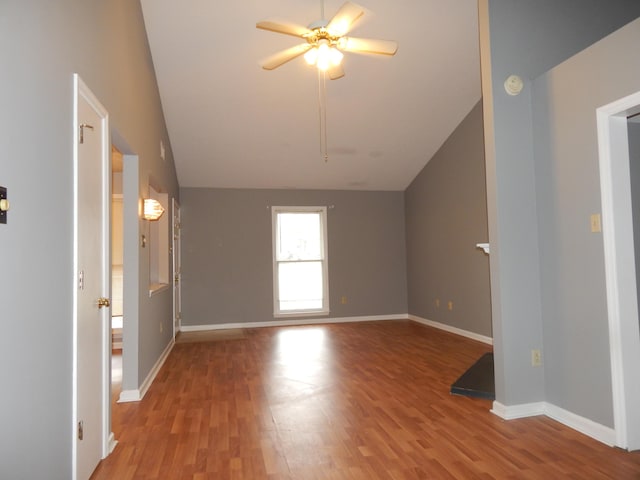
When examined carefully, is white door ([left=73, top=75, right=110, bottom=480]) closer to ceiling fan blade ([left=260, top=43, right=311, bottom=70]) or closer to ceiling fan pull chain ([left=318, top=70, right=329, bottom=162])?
ceiling fan blade ([left=260, top=43, right=311, bottom=70])

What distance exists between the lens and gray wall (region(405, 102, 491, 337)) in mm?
5793

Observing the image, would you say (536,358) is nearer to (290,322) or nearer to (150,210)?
(150,210)

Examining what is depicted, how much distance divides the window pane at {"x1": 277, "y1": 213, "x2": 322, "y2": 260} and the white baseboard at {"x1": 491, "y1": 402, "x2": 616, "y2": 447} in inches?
199

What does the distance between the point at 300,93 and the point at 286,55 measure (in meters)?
1.88

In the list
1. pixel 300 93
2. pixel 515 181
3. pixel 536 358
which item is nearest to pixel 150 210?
pixel 300 93

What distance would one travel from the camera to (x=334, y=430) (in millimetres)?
2885

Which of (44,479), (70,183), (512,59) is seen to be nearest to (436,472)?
(44,479)

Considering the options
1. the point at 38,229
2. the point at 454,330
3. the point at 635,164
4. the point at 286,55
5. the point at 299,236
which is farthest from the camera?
the point at 299,236

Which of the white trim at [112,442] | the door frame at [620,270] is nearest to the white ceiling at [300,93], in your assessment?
the door frame at [620,270]

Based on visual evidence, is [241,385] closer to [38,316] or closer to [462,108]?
[38,316]

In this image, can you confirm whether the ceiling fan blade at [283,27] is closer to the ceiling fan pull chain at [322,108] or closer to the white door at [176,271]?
the ceiling fan pull chain at [322,108]

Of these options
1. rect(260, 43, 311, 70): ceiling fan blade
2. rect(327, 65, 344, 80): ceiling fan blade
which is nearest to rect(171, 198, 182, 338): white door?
rect(260, 43, 311, 70): ceiling fan blade

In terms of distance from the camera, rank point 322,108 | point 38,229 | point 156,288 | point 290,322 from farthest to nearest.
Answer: point 290,322 → point 322,108 → point 156,288 → point 38,229

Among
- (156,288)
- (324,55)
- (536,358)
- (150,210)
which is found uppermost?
(324,55)
